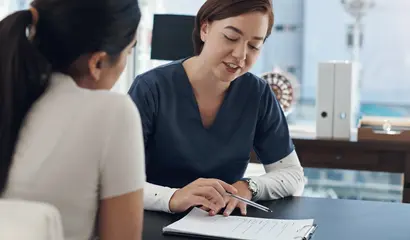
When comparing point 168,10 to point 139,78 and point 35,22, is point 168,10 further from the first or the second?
point 35,22

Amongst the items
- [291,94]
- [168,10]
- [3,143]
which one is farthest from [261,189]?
[168,10]

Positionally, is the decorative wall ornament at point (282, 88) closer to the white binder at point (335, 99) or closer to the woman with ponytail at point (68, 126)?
the white binder at point (335, 99)

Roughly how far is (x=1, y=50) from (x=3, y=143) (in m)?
0.14

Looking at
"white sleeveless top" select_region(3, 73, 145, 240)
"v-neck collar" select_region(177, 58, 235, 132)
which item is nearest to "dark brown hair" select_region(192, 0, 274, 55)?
"v-neck collar" select_region(177, 58, 235, 132)

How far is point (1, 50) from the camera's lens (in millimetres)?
943

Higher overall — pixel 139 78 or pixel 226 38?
pixel 226 38

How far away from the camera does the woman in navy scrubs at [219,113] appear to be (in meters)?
1.66

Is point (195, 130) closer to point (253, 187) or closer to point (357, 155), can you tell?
point (253, 187)

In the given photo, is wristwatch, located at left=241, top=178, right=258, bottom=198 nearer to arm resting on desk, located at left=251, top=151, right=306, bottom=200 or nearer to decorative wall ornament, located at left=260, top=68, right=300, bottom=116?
arm resting on desk, located at left=251, top=151, right=306, bottom=200

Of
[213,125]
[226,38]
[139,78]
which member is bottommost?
[213,125]

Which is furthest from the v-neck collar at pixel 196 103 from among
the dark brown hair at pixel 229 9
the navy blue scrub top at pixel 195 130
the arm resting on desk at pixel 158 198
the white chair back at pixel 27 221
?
the white chair back at pixel 27 221

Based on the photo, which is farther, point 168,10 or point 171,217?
point 168,10

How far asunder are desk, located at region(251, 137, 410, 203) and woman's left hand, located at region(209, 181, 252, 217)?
1.12m

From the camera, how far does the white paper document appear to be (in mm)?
1271
